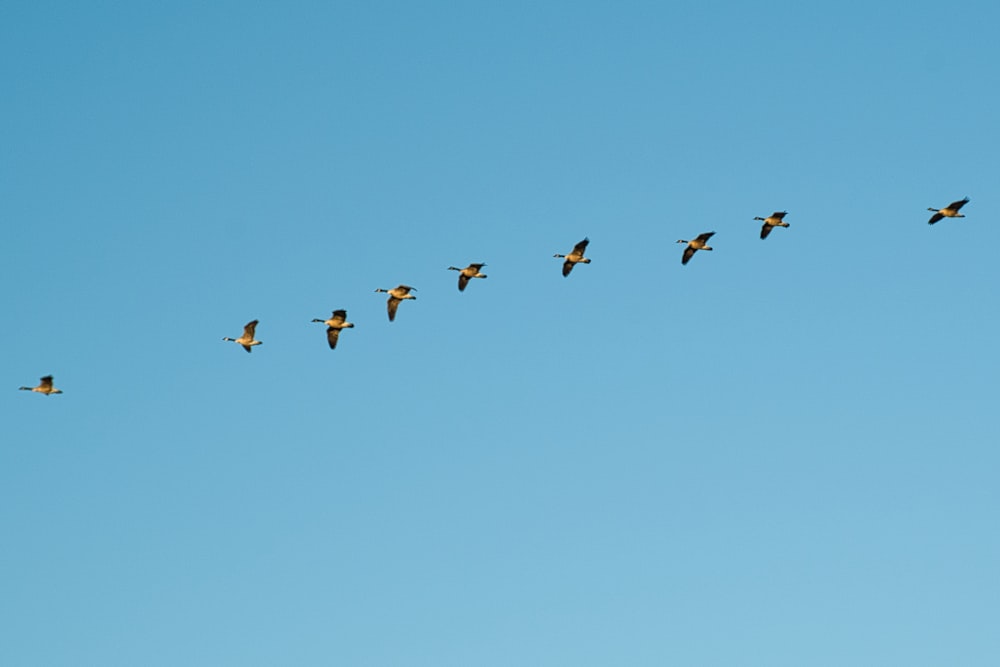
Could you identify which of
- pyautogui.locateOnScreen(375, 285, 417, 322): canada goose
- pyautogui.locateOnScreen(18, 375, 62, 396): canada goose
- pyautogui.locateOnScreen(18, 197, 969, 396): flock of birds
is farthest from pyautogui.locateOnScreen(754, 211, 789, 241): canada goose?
pyautogui.locateOnScreen(18, 375, 62, 396): canada goose

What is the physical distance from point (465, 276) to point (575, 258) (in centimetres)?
614

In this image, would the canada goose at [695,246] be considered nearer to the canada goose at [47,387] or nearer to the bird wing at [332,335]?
the bird wing at [332,335]

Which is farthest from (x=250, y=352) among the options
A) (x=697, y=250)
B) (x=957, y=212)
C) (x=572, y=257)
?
(x=957, y=212)

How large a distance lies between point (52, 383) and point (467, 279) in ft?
68.8

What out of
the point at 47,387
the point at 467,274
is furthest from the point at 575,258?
the point at 47,387

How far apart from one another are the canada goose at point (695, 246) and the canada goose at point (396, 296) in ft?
47.3

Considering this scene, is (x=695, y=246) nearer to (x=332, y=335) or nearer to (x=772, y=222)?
(x=772, y=222)

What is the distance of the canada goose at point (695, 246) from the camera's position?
2840 inches

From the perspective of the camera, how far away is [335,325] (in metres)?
67.3

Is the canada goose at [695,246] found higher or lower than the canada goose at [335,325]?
higher

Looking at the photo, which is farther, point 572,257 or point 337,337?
point 572,257

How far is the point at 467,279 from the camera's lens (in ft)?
230

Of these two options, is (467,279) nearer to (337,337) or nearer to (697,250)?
(337,337)

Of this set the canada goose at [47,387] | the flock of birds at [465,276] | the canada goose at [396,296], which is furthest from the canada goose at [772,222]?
the canada goose at [47,387]
